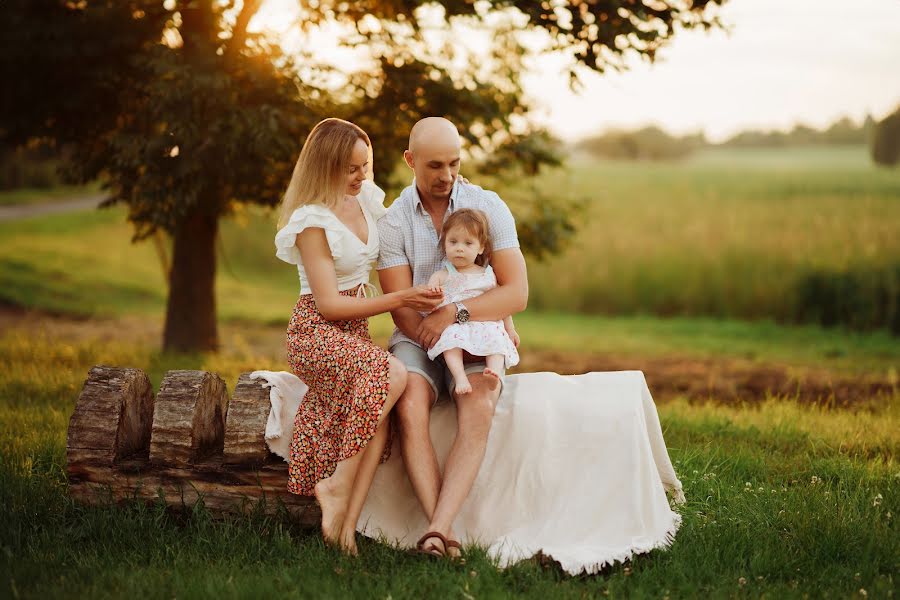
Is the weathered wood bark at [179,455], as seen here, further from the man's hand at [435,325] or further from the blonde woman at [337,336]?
the man's hand at [435,325]

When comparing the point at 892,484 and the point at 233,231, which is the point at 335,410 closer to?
the point at 892,484

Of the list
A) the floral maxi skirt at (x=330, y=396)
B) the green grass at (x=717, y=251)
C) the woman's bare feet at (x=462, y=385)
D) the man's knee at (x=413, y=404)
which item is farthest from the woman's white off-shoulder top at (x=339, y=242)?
the green grass at (x=717, y=251)

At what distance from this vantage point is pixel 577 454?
3.76 meters

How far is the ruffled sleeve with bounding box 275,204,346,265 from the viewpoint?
3752mm

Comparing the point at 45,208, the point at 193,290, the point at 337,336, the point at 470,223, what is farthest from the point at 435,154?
the point at 45,208

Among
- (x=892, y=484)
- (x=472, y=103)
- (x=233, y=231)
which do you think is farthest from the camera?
(x=233, y=231)

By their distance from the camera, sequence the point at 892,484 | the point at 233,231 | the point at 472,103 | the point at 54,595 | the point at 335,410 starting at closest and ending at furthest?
the point at 54,595 → the point at 335,410 → the point at 892,484 → the point at 472,103 → the point at 233,231

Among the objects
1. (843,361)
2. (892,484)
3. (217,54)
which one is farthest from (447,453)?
(843,361)

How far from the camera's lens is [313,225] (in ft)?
12.3

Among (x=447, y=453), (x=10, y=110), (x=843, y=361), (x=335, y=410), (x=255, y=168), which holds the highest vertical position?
(x=10, y=110)

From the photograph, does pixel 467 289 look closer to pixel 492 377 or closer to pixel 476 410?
pixel 492 377

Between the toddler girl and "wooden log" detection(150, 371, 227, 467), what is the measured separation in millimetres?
1058

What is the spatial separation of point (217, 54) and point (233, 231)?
12319 millimetres

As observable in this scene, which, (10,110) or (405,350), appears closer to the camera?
(405,350)
